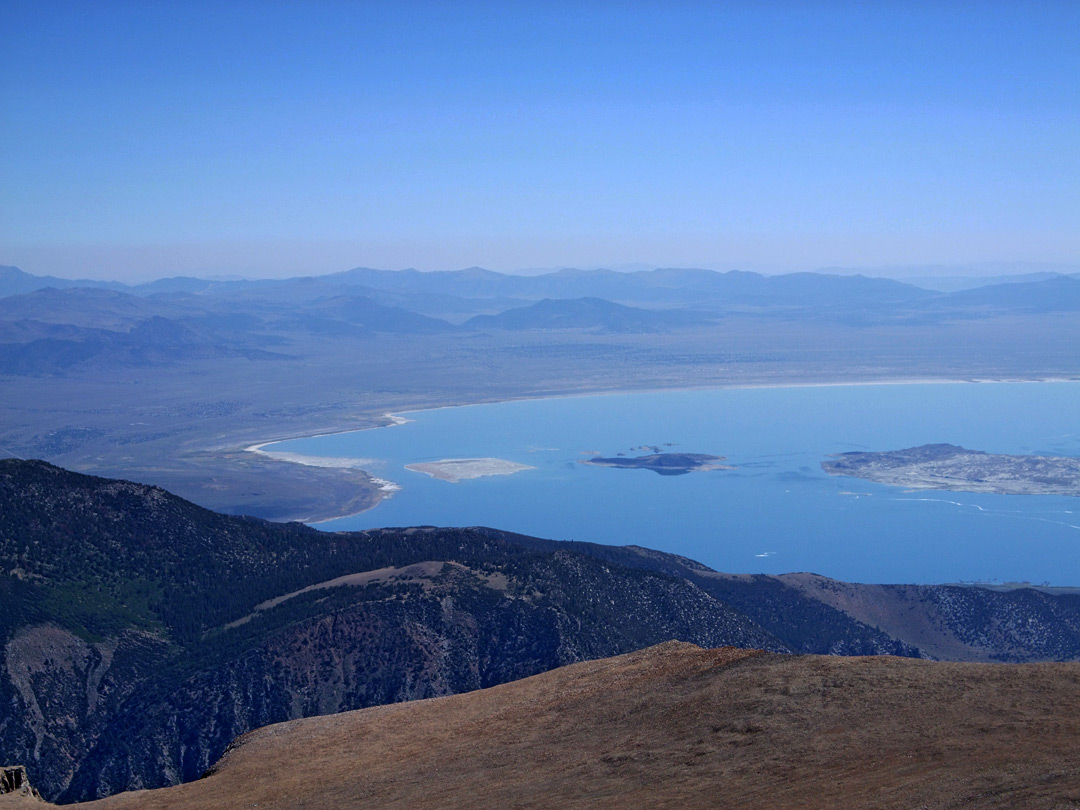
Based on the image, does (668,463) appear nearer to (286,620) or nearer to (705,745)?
(286,620)

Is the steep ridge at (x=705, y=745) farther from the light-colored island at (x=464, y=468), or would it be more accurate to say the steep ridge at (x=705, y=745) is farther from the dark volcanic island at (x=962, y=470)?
the dark volcanic island at (x=962, y=470)

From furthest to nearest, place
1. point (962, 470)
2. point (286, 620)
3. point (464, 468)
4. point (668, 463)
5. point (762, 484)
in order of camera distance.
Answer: point (668, 463) → point (464, 468) → point (762, 484) → point (962, 470) → point (286, 620)

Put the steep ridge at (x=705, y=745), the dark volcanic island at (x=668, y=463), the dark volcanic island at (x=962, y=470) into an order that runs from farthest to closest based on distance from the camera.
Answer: the dark volcanic island at (x=668, y=463) < the dark volcanic island at (x=962, y=470) < the steep ridge at (x=705, y=745)

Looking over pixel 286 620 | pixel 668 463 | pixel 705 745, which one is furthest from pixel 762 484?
pixel 705 745

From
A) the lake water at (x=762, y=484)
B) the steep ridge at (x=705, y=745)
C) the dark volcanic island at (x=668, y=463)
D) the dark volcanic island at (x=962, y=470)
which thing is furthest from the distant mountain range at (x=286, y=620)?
the dark volcanic island at (x=668, y=463)

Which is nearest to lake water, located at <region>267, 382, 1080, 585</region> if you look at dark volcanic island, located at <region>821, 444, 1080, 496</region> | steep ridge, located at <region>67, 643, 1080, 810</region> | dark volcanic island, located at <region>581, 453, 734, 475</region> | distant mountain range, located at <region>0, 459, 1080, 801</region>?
dark volcanic island, located at <region>581, 453, 734, 475</region>

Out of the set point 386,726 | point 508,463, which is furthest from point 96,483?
point 508,463
